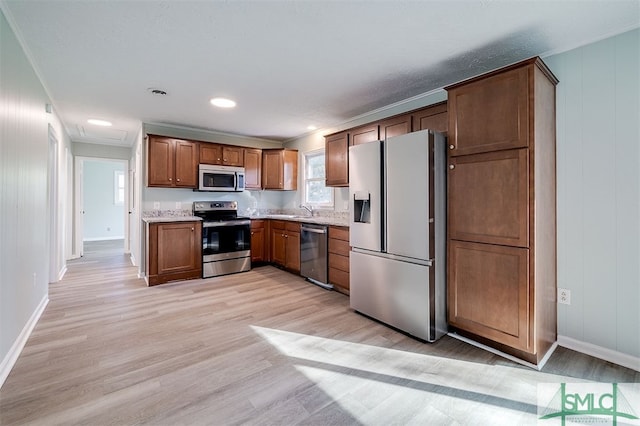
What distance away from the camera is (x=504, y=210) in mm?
2188

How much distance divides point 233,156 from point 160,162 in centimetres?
114

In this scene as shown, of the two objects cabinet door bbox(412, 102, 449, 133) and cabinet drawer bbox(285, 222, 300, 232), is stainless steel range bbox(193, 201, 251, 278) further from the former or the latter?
cabinet door bbox(412, 102, 449, 133)

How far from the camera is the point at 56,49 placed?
240cm

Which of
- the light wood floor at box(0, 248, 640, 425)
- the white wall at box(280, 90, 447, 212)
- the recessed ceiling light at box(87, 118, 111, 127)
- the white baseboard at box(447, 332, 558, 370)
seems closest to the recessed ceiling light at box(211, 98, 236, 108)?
the white wall at box(280, 90, 447, 212)

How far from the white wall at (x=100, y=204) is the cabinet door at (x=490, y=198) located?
350 inches

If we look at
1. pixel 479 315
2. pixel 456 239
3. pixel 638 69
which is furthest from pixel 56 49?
pixel 638 69

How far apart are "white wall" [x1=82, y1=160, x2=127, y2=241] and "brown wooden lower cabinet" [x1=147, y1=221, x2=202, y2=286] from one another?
548 centimetres

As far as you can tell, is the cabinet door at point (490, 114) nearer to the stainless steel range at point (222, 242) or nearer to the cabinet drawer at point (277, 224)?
the cabinet drawer at point (277, 224)

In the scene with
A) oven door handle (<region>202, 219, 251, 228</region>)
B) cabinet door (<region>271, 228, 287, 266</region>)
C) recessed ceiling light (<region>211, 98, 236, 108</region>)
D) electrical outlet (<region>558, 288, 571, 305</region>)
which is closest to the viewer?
electrical outlet (<region>558, 288, 571, 305</region>)

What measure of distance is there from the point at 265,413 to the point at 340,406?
43 centimetres

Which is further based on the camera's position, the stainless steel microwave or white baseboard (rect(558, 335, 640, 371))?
the stainless steel microwave

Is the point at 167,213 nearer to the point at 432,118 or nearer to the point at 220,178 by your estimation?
the point at 220,178

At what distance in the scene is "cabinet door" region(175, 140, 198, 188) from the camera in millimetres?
4551

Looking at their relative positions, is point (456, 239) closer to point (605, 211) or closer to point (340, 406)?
point (605, 211)
